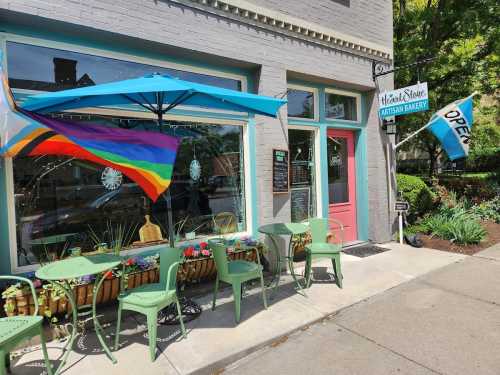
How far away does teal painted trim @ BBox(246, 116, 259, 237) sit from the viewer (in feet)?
16.5

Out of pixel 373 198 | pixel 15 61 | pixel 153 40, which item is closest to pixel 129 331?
pixel 15 61

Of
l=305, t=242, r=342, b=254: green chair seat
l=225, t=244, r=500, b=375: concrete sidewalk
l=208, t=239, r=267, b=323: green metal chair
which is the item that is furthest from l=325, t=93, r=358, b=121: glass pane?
l=208, t=239, r=267, b=323: green metal chair

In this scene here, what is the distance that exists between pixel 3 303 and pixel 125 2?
3580 millimetres

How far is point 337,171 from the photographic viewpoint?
652 centimetres

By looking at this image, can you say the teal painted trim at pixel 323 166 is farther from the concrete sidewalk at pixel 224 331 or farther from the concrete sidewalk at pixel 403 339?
the concrete sidewalk at pixel 403 339

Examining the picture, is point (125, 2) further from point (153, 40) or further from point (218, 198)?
point (218, 198)

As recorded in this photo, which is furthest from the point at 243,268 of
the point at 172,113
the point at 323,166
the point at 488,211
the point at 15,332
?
the point at 488,211

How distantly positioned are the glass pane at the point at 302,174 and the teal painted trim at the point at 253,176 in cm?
92

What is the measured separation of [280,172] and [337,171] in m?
1.86

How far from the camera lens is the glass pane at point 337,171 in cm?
637

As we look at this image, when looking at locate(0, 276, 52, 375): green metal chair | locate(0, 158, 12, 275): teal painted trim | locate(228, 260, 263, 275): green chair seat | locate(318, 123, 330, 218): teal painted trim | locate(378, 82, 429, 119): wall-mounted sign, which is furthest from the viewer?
locate(318, 123, 330, 218): teal painted trim

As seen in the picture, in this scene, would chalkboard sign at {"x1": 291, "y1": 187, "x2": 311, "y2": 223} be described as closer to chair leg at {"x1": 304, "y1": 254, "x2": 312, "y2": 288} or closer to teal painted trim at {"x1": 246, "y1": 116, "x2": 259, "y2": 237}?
teal painted trim at {"x1": 246, "y1": 116, "x2": 259, "y2": 237}

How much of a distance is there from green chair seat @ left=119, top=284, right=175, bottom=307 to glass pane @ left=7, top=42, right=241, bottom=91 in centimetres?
253

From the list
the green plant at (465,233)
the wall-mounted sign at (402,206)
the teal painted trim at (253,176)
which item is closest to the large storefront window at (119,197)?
the teal painted trim at (253,176)
